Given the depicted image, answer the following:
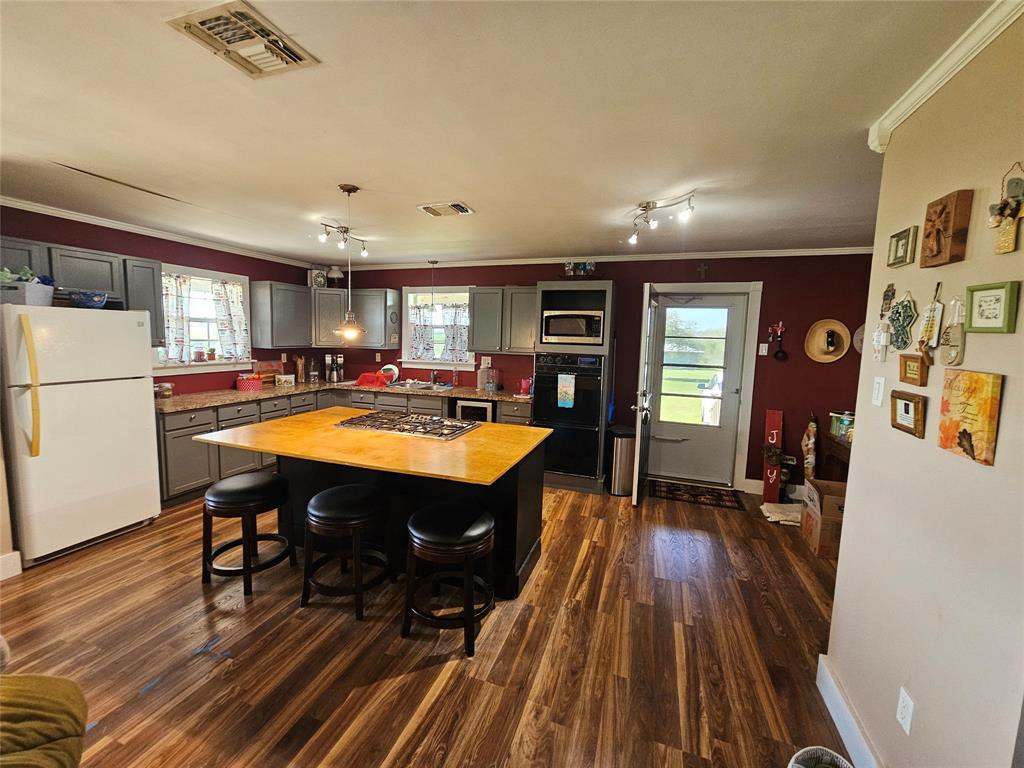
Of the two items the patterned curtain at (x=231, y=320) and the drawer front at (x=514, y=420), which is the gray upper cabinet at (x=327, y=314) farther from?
the drawer front at (x=514, y=420)

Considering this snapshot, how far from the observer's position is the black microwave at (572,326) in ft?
13.6

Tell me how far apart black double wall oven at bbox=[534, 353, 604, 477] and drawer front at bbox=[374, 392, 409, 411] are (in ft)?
5.22

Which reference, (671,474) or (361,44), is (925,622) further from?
(671,474)

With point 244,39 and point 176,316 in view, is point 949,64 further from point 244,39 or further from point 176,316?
point 176,316

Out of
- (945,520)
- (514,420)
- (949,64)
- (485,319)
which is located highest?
(949,64)

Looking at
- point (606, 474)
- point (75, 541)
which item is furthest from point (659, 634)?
point (75, 541)

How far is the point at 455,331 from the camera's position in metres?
5.36

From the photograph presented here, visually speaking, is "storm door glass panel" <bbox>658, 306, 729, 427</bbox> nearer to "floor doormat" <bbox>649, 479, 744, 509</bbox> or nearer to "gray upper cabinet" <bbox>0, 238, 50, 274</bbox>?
"floor doormat" <bbox>649, 479, 744, 509</bbox>

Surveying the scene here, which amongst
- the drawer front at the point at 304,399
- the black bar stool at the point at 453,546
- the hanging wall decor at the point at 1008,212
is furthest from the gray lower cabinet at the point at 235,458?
the hanging wall decor at the point at 1008,212

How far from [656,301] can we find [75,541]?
4886 millimetres

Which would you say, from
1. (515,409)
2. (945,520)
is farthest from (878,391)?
(515,409)

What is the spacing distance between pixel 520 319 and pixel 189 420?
3282mm

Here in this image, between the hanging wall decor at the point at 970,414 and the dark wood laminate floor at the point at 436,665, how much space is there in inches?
51.9

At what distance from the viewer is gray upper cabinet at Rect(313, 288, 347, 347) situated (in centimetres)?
533
